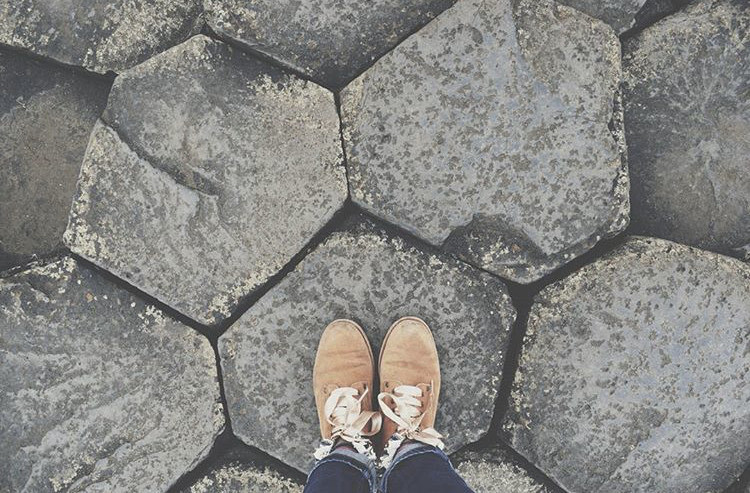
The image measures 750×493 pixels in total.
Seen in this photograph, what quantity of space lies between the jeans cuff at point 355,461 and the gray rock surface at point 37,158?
796 mm

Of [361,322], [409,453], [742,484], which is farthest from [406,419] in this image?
[742,484]

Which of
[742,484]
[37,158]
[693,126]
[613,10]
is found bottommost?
[742,484]

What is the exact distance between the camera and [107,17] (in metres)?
1.37

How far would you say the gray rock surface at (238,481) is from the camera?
139 centimetres

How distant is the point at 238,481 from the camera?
1.39m

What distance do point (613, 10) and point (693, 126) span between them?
315 mm

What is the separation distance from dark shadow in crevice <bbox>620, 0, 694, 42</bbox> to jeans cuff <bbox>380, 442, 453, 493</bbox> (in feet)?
3.18

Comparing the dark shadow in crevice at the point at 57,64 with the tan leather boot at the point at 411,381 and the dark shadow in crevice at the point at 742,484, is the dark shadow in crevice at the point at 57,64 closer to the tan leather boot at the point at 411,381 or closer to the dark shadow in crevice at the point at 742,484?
the tan leather boot at the point at 411,381

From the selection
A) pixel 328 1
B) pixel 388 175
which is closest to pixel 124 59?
pixel 328 1

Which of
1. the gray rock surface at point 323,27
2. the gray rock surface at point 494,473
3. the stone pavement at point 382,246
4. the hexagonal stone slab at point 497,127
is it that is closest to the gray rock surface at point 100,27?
the stone pavement at point 382,246

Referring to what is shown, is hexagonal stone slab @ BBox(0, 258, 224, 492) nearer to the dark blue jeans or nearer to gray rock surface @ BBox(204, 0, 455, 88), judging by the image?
the dark blue jeans

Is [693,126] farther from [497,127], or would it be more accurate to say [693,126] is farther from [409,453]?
[409,453]

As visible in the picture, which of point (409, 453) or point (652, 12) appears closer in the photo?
point (409, 453)

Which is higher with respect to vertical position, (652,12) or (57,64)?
(652,12)
